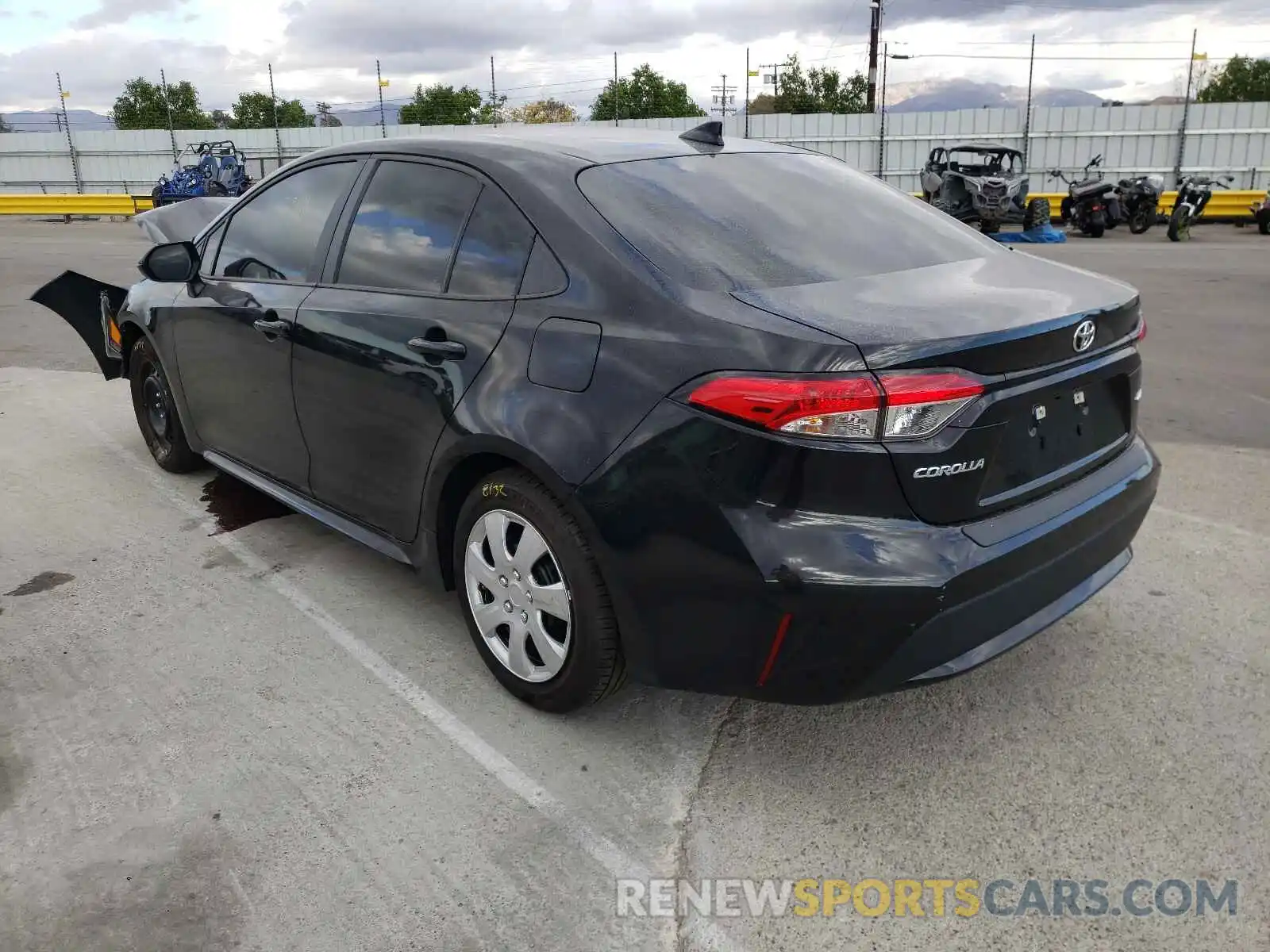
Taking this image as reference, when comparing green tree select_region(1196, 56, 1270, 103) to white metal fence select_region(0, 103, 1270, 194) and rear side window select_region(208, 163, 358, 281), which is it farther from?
rear side window select_region(208, 163, 358, 281)

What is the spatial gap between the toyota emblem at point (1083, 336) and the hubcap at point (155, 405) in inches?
169

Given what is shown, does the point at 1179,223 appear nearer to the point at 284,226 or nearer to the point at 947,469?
the point at 284,226

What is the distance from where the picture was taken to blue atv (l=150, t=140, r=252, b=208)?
24453 millimetres

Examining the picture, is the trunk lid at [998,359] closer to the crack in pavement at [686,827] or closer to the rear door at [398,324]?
the rear door at [398,324]

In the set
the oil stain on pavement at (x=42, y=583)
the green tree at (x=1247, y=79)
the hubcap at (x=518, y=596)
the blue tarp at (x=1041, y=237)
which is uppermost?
the green tree at (x=1247, y=79)

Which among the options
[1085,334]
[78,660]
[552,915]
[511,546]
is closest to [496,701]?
[511,546]

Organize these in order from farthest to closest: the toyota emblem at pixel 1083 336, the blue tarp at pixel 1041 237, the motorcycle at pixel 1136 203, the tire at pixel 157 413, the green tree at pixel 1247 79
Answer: the green tree at pixel 1247 79, the motorcycle at pixel 1136 203, the blue tarp at pixel 1041 237, the tire at pixel 157 413, the toyota emblem at pixel 1083 336

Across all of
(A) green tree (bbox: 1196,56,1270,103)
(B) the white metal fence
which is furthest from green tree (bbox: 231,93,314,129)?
(A) green tree (bbox: 1196,56,1270,103)

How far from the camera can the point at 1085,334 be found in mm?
2584

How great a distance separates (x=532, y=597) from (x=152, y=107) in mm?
93128

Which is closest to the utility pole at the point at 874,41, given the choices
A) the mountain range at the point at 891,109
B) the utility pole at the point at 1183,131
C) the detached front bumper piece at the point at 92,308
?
the mountain range at the point at 891,109

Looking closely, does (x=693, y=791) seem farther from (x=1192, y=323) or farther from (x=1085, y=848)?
(x=1192, y=323)

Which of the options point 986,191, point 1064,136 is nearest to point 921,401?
point 986,191

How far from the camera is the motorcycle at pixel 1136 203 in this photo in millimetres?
19500
